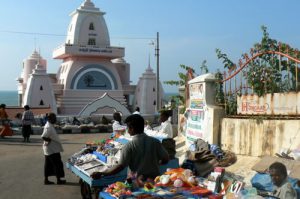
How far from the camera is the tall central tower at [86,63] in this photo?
34.5 m

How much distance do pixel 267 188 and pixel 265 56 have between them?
4.23m

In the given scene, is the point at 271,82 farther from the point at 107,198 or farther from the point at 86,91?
the point at 86,91

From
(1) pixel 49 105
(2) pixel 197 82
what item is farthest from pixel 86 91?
(2) pixel 197 82

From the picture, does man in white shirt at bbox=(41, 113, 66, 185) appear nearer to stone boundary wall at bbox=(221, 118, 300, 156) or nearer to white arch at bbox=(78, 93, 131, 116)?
stone boundary wall at bbox=(221, 118, 300, 156)

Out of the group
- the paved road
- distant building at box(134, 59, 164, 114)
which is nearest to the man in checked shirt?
the paved road

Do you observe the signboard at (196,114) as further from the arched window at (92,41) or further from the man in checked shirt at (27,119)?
the arched window at (92,41)

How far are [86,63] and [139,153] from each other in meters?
31.4

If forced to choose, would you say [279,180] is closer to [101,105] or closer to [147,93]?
[101,105]

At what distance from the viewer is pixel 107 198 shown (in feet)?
16.5

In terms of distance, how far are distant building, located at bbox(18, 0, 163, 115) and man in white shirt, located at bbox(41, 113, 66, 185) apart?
24.1 metres

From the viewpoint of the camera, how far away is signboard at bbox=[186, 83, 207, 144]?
10.6 meters

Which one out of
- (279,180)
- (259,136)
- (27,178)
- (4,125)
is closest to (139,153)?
(279,180)

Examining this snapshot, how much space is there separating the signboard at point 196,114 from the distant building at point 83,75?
22238 millimetres

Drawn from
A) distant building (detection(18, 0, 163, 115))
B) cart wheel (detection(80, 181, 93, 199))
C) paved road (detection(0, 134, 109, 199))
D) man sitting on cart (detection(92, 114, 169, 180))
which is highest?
distant building (detection(18, 0, 163, 115))
